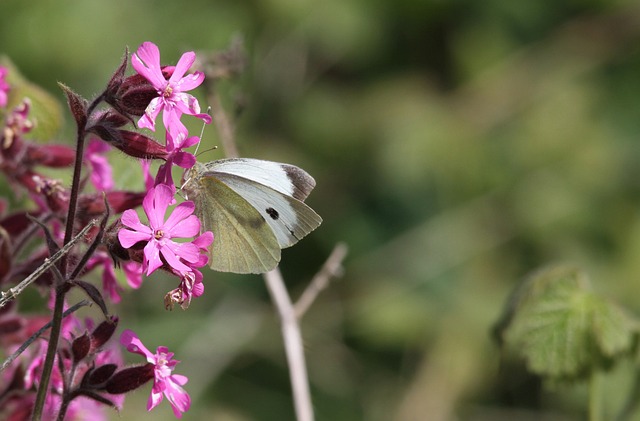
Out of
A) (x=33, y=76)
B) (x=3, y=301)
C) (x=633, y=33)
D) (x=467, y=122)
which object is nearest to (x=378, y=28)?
(x=467, y=122)

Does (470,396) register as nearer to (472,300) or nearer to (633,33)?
(472,300)

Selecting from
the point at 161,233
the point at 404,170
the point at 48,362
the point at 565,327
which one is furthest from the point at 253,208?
the point at 404,170

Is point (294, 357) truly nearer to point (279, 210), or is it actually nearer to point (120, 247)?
point (279, 210)

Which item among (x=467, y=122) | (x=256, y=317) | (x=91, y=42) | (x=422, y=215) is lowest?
(x=256, y=317)

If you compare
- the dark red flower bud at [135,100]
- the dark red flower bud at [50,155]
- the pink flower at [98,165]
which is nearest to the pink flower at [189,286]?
the dark red flower bud at [135,100]

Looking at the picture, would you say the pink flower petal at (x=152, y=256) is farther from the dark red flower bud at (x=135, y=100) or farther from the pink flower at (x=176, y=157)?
the dark red flower bud at (x=135, y=100)

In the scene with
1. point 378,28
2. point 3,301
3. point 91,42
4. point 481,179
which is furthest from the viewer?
point 378,28
